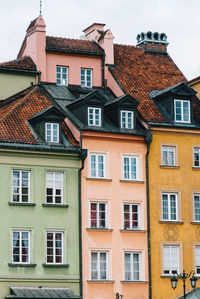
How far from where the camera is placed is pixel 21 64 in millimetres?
61344

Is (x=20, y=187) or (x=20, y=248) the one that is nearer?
(x=20, y=248)

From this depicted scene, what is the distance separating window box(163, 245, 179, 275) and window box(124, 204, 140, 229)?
2.18m

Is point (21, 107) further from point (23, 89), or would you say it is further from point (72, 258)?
point (72, 258)

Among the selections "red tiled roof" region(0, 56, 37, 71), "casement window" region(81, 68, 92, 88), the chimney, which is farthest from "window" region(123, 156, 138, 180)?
the chimney

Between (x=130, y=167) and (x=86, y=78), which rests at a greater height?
(x=86, y=78)

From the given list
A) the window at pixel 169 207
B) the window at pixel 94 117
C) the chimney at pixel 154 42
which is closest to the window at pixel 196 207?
the window at pixel 169 207

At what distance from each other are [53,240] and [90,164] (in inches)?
195

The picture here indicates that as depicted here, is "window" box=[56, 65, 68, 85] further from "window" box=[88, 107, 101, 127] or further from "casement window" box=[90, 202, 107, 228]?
"casement window" box=[90, 202, 107, 228]

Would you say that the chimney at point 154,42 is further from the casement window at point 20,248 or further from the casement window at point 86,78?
the casement window at point 20,248

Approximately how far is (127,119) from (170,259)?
838 centimetres

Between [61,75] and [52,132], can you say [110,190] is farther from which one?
[61,75]

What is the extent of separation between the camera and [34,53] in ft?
203

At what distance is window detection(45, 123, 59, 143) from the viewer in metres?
56.6

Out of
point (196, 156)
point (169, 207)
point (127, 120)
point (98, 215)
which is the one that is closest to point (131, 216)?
point (98, 215)
